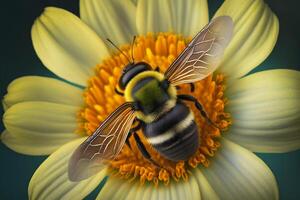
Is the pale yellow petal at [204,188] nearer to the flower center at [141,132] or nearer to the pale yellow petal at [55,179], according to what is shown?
the flower center at [141,132]

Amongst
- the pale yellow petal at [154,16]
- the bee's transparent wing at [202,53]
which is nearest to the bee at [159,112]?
the bee's transparent wing at [202,53]

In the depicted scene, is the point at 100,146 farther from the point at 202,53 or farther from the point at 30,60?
the point at 30,60

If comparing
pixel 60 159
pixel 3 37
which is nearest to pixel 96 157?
pixel 60 159

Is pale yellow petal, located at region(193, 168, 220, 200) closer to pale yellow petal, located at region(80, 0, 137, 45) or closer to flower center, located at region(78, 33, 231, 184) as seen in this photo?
flower center, located at region(78, 33, 231, 184)

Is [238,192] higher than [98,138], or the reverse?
[98,138]

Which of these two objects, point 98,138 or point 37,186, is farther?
point 37,186

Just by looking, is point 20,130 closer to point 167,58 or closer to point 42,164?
point 42,164

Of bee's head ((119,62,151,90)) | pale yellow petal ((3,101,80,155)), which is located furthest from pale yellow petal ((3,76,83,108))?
bee's head ((119,62,151,90))
